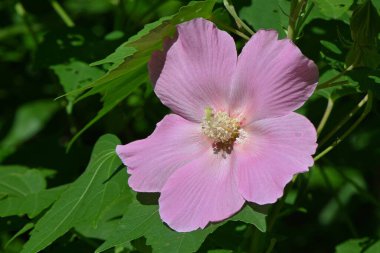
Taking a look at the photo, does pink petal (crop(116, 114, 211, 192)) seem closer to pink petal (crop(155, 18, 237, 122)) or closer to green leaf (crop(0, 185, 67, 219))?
pink petal (crop(155, 18, 237, 122))

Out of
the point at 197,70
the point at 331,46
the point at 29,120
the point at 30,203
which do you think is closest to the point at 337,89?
the point at 331,46

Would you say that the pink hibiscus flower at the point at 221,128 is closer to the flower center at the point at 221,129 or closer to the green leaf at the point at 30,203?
the flower center at the point at 221,129

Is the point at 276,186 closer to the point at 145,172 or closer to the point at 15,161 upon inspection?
the point at 145,172

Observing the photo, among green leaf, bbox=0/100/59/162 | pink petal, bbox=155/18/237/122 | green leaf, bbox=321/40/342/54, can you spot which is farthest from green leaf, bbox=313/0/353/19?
green leaf, bbox=0/100/59/162

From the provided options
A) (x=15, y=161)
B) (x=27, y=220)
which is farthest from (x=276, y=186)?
(x=15, y=161)

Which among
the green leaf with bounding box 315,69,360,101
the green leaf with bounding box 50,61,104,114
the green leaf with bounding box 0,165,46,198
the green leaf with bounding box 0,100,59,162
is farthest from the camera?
the green leaf with bounding box 0,100,59,162

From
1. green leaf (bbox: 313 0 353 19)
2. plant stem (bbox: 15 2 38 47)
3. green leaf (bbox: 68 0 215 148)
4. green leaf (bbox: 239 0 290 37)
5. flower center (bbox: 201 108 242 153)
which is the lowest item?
plant stem (bbox: 15 2 38 47)

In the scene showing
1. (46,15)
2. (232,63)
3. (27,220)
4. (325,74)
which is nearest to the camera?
(232,63)
